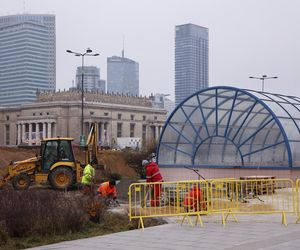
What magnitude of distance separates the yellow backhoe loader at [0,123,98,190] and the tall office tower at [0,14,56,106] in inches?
6186

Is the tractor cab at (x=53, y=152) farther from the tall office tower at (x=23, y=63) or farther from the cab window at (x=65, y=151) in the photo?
the tall office tower at (x=23, y=63)

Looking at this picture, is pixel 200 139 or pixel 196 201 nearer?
pixel 196 201

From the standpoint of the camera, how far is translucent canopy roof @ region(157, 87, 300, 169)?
2902cm

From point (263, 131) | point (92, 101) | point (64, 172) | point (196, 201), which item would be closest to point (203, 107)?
point (263, 131)

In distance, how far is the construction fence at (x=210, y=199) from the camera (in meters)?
14.0

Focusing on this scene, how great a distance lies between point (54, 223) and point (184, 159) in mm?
21987

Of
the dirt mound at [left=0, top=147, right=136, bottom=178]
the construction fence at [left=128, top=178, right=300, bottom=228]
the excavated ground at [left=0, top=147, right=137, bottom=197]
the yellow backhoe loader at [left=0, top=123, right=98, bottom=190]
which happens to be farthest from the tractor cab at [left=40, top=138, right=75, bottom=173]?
the dirt mound at [left=0, top=147, right=136, bottom=178]

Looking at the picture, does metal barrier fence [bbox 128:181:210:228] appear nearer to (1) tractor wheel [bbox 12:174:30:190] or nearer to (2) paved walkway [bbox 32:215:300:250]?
(2) paved walkway [bbox 32:215:300:250]

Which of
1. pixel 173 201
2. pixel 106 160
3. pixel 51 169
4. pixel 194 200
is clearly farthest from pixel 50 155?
pixel 106 160

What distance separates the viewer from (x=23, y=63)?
7347 inches

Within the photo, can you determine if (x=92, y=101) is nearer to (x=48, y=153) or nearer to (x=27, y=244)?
(x=48, y=153)

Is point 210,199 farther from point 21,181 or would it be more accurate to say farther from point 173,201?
point 21,181

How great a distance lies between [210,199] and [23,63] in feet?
589

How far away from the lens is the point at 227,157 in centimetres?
3184
